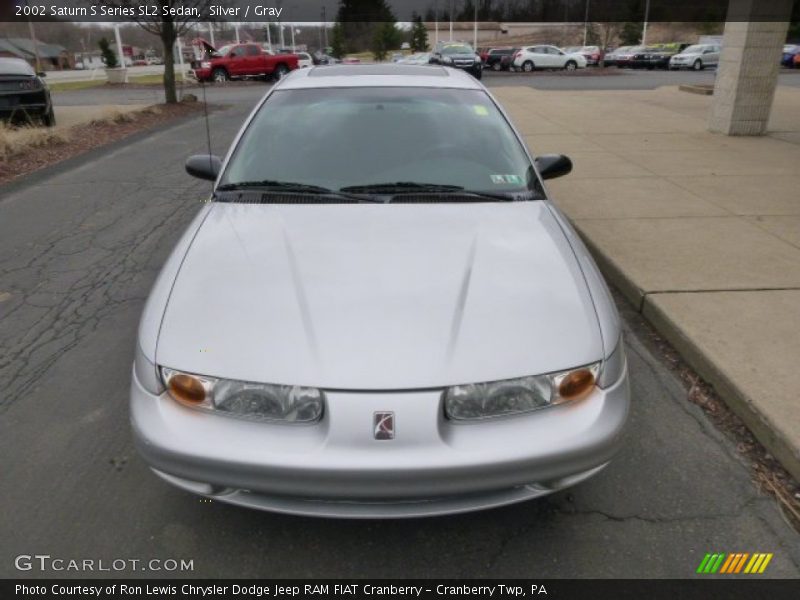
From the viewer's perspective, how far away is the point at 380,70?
13.6 ft

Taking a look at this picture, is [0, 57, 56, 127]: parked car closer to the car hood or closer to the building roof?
the car hood

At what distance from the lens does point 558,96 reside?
58.5 feet

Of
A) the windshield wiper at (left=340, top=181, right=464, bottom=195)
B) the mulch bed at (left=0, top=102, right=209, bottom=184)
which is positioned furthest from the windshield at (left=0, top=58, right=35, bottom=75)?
the windshield wiper at (left=340, top=181, right=464, bottom=195)

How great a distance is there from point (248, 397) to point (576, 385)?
1077 millimetres

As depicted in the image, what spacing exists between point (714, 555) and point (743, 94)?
32.9ft

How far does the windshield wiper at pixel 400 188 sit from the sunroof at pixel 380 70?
1.14m

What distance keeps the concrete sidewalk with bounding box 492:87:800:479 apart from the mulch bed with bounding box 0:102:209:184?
722cm

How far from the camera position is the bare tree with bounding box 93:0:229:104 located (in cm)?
1642

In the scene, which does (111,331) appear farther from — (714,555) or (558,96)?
(558,96)

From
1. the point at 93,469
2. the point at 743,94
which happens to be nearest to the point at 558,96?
the point at 743,94

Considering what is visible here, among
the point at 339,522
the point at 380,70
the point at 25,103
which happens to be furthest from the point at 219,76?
the point at 339,522

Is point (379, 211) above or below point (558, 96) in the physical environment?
above

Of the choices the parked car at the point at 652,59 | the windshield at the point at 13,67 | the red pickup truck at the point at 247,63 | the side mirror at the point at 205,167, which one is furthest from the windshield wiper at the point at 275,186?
the parked car at the point at 652,59

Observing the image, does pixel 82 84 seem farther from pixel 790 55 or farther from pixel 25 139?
pixel 790 55
